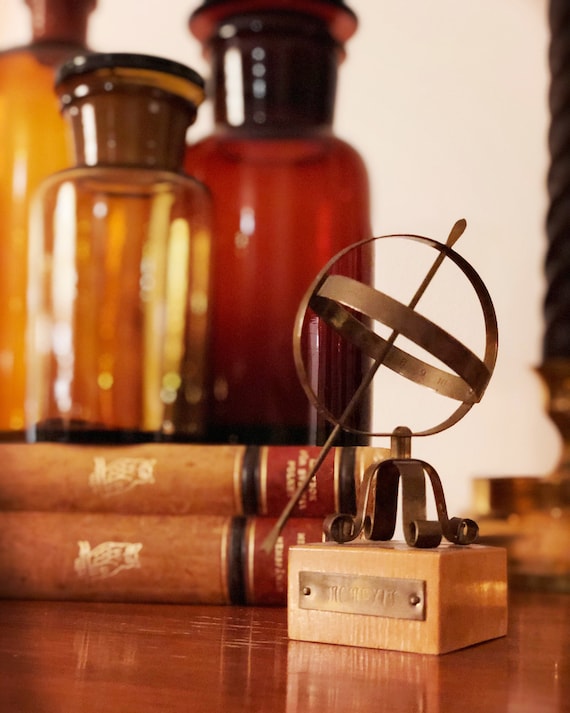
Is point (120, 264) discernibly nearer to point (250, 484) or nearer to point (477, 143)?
point (250, 484)

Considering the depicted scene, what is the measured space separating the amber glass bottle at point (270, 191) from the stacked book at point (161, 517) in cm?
20

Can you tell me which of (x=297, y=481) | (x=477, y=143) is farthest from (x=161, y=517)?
(x=477, y=143)

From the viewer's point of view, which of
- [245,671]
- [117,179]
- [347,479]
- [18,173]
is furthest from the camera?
[18,173]

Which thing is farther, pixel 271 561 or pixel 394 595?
pixel 271 561

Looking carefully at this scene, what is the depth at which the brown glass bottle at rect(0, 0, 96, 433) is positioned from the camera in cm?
122

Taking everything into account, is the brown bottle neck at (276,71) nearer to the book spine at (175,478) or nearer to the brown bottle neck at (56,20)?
the brown bottle neck at (56,20)

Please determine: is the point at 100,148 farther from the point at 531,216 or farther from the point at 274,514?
the point at 531,216

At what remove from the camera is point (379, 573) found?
646 mm

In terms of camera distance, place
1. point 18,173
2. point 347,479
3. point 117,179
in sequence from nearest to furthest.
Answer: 1. point 347,479
2. point 117,179
3. point 18,173

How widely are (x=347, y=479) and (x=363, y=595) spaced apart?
217mm

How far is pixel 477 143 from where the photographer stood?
1258 mm

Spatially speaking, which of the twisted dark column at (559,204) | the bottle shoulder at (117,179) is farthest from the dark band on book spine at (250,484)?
the twisted dark column at (559,204)

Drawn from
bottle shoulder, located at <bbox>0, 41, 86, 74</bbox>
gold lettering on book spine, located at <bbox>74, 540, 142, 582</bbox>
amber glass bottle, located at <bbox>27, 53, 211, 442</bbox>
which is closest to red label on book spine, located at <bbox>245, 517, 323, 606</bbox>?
gold lettering on book spine, located at <bbox>74, 540, 142, 582</bbox>

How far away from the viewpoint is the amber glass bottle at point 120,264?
41.3 inches
